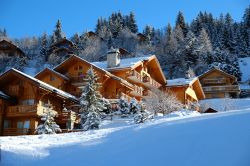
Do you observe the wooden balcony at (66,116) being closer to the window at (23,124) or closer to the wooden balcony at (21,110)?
the wooden balcony at (21,110)

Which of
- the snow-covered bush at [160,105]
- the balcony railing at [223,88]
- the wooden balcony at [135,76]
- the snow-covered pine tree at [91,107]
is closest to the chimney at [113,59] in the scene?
the wooden balcony at [135,76]

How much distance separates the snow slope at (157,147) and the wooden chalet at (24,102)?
14.6 metres

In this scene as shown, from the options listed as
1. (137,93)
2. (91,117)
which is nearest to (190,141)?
(91,117)

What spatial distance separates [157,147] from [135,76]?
29450 mm

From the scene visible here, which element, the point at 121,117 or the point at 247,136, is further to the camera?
the point at 121,117

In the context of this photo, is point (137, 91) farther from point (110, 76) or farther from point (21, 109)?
point (21, 109)

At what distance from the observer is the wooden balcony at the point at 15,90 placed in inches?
1371

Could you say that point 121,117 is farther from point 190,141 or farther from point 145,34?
point 145,34

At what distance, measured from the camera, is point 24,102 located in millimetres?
34812

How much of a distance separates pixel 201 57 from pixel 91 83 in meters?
50.6

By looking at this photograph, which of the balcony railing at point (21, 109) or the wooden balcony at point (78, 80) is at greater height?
the wooden balcony at point (78, 80)

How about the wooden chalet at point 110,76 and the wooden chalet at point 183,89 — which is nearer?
the wooden chalet at point 110,76

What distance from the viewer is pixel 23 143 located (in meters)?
18.0

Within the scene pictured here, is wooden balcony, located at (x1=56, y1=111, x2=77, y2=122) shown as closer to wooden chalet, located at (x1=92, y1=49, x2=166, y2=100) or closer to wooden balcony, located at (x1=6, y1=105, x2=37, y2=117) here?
wooden balcony, located at (x1=6, y1=105, x2=37, y2=117)
